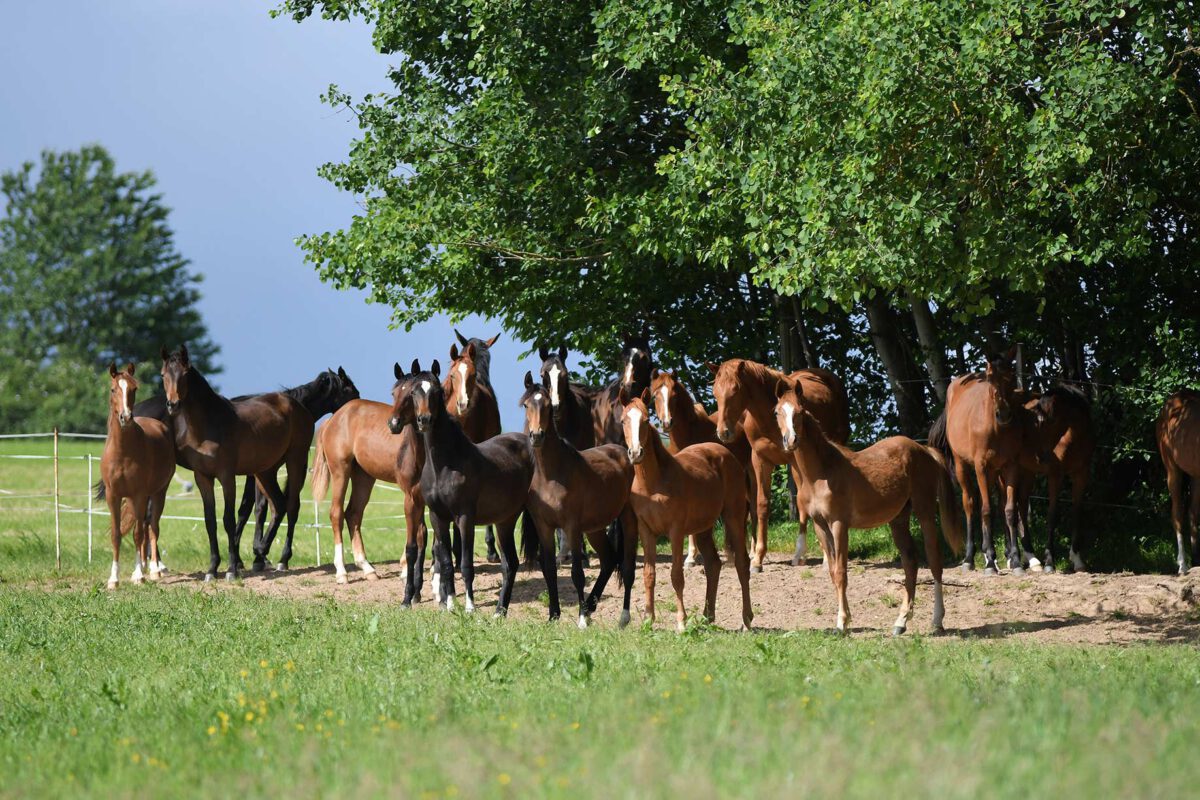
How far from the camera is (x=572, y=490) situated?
1172 centimetres

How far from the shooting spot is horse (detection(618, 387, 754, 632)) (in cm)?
1144

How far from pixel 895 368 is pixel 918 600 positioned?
6.02 m

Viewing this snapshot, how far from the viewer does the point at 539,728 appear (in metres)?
6.46

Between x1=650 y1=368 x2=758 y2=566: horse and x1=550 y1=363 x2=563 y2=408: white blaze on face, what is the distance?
1.10 metres

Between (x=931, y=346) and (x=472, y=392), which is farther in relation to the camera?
(x=931, y=346)

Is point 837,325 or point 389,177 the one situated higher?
point 389,177

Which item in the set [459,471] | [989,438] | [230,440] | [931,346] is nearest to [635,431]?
[459,471]

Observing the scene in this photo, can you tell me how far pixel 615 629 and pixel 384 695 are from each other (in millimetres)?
3636

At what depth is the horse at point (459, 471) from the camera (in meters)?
12.3

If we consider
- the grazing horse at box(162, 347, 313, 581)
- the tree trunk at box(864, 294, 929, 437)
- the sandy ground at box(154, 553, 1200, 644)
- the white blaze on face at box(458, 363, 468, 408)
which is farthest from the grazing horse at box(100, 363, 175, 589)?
the tree trunk at box(864, 294, 929, 437)

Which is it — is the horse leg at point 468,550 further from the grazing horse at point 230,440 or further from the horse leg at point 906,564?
the grazing horse at point 230,440

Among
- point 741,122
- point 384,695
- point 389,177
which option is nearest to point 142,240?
point 389,177

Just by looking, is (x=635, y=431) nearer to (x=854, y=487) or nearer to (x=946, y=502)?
(x=854, y=487)

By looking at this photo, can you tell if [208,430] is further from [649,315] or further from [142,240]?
[142,240]
